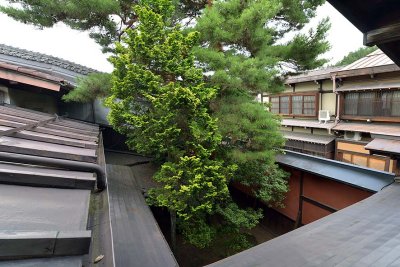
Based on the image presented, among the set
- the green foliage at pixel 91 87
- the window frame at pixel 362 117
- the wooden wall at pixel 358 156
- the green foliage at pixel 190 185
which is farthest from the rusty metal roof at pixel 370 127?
the green foliage at pixel 91 87

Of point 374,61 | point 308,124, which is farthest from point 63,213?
point 308,124

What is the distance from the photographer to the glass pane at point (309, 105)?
13287mm

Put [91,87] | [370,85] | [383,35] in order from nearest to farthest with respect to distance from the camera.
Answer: [383,35] < [91,87] < [370,85]

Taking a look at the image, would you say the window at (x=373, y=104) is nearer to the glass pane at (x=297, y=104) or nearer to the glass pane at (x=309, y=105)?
the glass pane at (x=309, y=105)

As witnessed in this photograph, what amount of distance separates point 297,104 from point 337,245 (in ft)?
43.8

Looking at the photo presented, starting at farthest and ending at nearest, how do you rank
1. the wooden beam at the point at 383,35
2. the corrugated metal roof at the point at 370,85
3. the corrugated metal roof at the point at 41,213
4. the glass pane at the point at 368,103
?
the glass pane at the point at 368,103 < the corrugated metal roof at the point at 370,85 < the wooden beam at the point at 383,35 < the corrugated metal roof at the point at 41,213

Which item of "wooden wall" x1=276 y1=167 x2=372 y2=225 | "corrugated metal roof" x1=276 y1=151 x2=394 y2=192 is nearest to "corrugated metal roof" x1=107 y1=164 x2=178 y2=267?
"corrugated metal roof" x1=276 y1=151 x2=394 y2=192

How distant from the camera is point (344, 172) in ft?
17.6

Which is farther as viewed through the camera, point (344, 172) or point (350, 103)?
point (350, 103)

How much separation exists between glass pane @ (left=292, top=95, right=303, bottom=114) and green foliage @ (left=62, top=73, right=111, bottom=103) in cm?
1150

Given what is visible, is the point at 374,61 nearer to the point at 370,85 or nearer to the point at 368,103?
the point at 370,85

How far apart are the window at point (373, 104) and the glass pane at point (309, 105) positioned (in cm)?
196

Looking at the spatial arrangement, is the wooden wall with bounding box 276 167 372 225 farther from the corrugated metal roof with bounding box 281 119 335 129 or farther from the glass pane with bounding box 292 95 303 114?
the glass pane with bounding box 292 95 303 114

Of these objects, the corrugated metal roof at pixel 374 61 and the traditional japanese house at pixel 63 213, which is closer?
the traditional japanese house at pixel 63 213
